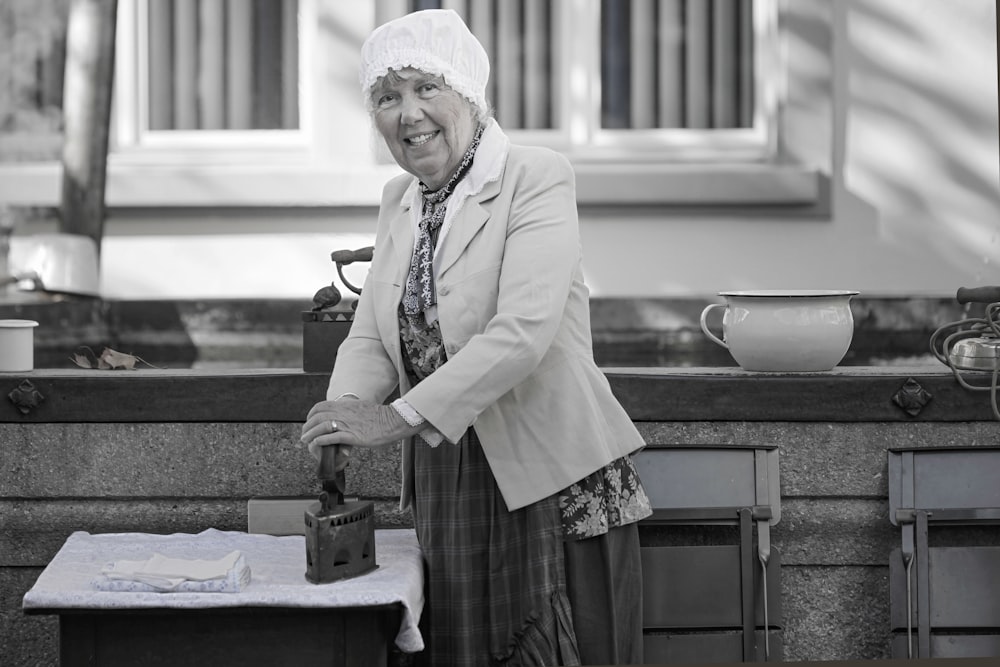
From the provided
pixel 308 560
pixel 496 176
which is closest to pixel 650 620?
pixel 308 560

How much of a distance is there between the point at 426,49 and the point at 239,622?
1.04 meters

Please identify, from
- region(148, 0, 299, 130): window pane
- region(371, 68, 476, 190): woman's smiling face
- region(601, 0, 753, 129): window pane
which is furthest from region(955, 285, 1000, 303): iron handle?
region(148, 0, 299, 130): window pane

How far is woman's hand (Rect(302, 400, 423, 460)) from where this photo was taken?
88.3 inches

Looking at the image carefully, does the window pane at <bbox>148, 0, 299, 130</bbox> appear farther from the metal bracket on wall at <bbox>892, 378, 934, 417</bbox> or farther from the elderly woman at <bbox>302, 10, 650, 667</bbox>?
the metal bracket on wall at <bbox>892, 378, 934, 417</bbox>


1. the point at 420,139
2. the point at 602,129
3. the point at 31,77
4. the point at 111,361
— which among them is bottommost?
the point at 111,361

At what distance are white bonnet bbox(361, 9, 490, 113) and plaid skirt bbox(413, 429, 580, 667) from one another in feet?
2.20

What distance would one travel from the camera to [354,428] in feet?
7.39

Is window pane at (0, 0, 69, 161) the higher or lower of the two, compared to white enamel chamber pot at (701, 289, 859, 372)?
higher

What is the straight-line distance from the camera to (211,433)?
3029mm

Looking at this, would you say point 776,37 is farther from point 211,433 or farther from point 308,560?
point 308,560

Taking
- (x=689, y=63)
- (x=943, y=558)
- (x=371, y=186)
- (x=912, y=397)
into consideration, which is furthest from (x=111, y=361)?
(x=689, y=63)

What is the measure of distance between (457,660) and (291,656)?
36cm

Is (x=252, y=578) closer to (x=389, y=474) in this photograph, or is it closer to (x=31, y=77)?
(x=389, y=474)

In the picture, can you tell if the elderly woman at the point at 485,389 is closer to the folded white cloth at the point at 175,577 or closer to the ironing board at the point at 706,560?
the folded white cloth at the point at 175,577
